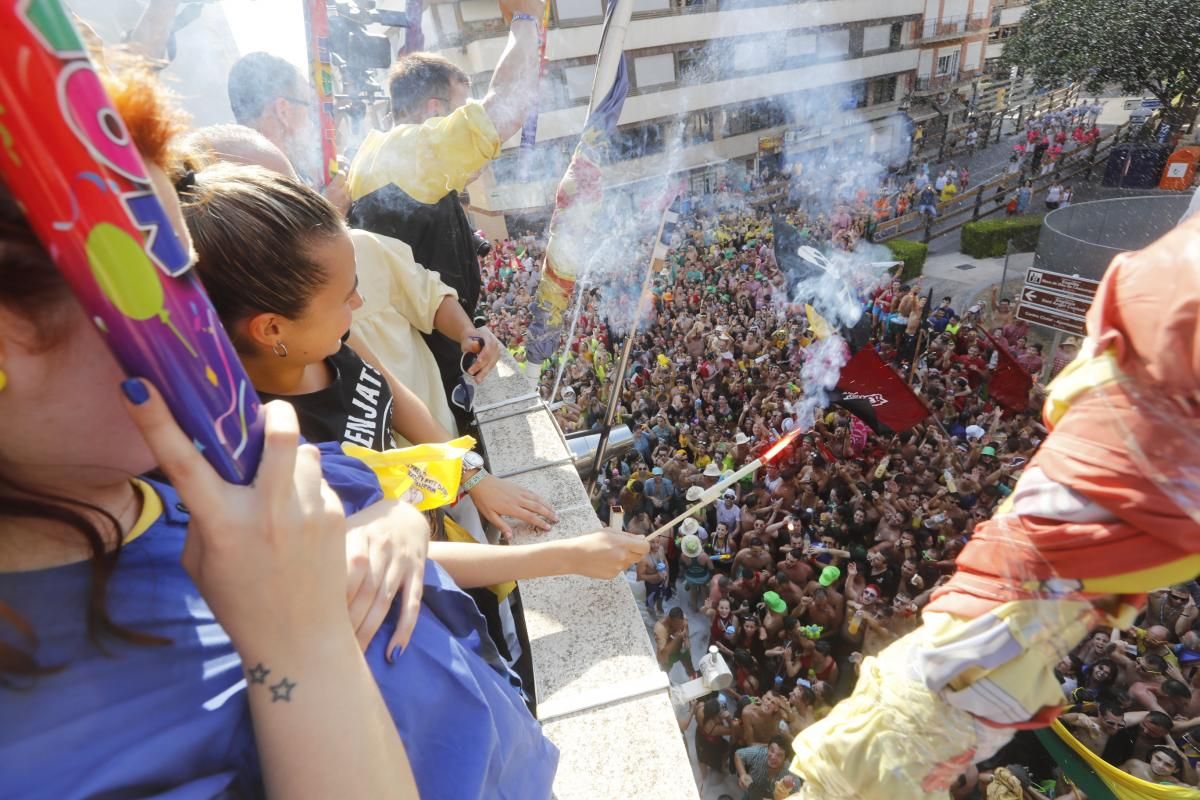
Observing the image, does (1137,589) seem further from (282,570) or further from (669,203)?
(669,203)

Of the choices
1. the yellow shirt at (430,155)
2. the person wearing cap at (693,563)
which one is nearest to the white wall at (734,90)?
the person wearing cap at (693,563)

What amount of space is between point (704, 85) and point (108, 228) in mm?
24540

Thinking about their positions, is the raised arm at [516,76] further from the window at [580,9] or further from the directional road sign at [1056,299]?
the window at [580,9]

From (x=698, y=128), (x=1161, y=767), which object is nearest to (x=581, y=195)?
(x=1161, y=767)

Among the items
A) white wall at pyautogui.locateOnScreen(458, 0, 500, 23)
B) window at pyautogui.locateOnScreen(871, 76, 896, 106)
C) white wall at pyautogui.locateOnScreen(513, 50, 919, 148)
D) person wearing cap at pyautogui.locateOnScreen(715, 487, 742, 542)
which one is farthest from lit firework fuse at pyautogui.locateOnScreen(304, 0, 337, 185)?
window at pyautogui.locateOnScreen(871, 76, 896, 106)

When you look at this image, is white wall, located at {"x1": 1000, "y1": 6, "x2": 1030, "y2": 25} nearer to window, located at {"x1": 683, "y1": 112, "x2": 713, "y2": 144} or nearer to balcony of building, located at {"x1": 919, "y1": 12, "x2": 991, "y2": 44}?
balcony of building, located at {"x1": 919, "y1": 12, "x2": 991, "y2": 44}

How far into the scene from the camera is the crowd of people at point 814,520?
4562mm

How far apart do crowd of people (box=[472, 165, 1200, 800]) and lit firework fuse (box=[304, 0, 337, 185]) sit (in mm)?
1829

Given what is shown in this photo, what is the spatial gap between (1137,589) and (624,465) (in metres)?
7.07

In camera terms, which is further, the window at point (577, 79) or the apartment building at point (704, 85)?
the window at point (577, 79)

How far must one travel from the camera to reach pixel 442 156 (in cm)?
281

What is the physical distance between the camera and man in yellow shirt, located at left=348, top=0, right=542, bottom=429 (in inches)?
110

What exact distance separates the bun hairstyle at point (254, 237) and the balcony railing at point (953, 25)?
1955 centimetres

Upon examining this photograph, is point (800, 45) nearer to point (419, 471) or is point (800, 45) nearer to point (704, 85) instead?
point (704, 85)
